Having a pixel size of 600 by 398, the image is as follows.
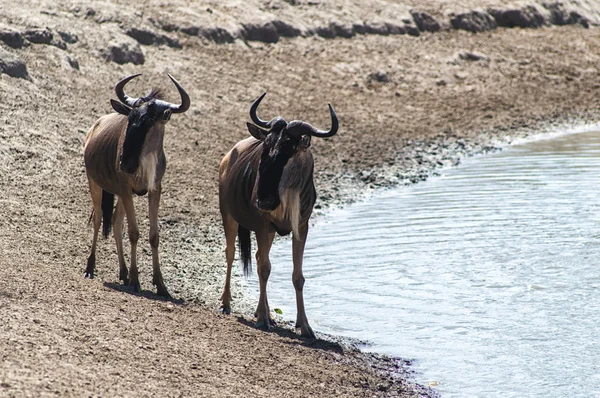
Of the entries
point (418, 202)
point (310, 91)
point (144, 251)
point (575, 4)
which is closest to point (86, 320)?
point (144, 251)

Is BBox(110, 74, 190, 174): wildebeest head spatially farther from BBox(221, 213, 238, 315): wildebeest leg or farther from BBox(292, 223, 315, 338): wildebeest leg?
BBox(292, 223, 315, 338): wildebeest leg

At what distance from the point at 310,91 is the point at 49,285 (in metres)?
10.6

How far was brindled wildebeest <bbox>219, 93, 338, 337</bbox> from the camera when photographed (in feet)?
25.8

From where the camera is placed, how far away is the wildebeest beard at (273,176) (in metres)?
7.84

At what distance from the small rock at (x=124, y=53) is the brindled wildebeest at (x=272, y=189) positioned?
8.66m

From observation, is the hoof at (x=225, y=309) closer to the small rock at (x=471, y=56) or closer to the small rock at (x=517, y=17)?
the small rock at (x=471, y=56)

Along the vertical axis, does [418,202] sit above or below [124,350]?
below

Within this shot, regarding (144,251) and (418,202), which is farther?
(418,202)

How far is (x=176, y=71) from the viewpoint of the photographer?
1736cm

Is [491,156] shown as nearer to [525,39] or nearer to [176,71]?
[176,71]

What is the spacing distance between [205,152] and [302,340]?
7061mm

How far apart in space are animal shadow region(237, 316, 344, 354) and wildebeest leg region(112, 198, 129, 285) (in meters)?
1.44

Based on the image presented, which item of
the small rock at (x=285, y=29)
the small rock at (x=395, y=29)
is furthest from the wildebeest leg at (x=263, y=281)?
the small rock at (x=395, y=29)

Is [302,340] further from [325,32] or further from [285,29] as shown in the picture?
[325,32]
